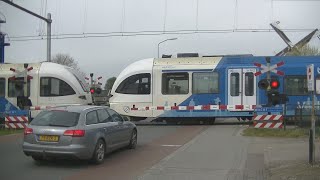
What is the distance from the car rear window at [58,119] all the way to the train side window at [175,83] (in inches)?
539

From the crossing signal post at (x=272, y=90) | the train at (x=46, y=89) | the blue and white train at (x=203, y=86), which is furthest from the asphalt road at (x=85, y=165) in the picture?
the train at (x=46, y=89)

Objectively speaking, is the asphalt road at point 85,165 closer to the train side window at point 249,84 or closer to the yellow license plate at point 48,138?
the yellow license plate at point 48,138

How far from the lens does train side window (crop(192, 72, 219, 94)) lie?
25297 mm

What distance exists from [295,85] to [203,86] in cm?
457

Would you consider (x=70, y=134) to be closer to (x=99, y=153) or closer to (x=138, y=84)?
(x=99, y=153)

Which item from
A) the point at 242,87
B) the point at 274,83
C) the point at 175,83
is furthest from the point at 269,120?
the point at 175,83

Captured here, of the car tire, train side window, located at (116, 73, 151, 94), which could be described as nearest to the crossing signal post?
train side window, located at (116, 73, 151, 94)

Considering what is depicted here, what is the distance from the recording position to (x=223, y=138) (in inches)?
713

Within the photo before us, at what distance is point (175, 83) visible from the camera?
25703mm

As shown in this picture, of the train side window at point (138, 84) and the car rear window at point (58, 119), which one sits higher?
the train side window at point (138, 84)

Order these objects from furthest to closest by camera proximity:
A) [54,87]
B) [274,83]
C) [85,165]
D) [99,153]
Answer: [54,87] → [274,83] → [99,153] → [85,165]

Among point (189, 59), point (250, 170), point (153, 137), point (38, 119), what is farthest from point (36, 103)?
point (250, 170)

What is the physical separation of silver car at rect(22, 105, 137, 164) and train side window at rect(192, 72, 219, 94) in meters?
12.8

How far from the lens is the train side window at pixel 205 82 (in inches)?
996
